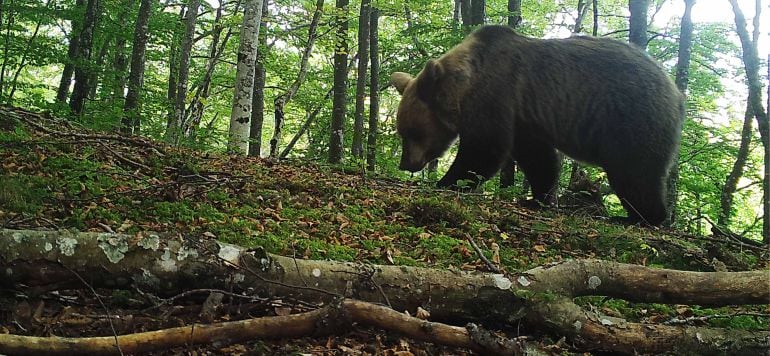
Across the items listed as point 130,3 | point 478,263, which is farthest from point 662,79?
point 130,3

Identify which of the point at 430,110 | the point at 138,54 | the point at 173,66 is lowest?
the point at 430,110

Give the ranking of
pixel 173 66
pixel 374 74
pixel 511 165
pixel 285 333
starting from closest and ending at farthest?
pixel 285 333 → pixel 511 165 → pixel 374 74 → pixel 173 66

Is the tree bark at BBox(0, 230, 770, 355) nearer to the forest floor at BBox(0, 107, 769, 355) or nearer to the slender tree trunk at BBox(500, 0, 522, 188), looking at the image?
the forest floor at BBox(0, 107, 769, 355)

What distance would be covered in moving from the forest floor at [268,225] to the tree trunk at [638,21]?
3.48 meters

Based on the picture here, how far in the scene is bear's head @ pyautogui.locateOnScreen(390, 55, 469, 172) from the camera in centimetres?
769

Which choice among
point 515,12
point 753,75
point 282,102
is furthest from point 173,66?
point 753,75

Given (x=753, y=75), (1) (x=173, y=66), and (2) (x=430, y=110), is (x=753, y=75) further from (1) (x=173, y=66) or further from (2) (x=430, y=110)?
(1) (x=173, y=66)

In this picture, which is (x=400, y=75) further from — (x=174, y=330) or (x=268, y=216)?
(x=174, y=330)

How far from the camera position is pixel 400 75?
29.3ft

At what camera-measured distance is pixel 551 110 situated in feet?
25.9

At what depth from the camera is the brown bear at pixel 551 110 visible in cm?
736

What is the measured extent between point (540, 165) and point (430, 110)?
1752 millimetres

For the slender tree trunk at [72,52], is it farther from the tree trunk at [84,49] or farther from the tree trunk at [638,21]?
the tree trunk at [638,21]

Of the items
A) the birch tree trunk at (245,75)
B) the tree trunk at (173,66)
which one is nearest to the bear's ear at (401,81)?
the birch tree trunk at (245,75)
